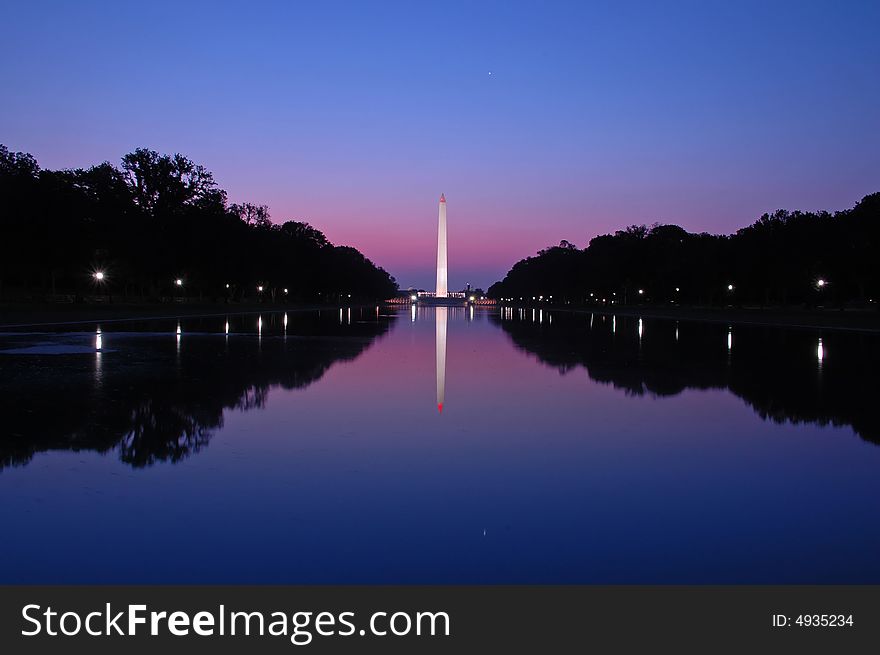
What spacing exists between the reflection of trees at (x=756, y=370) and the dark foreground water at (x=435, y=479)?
0.17 m

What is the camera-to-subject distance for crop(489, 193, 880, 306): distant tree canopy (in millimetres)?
66688

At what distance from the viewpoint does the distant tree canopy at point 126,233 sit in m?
58.3

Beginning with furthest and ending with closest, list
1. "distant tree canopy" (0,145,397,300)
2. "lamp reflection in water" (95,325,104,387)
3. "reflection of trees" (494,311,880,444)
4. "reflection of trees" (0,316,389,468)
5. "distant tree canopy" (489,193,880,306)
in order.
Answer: "distant tree canopy" (489,193,880,306), "distant tree canopy" (0,145,397,300), "lamp reflection in water" (95,325,104,387), "reflection of trees" (494,311,880,444), "reflection of trees" (0,316,389,468)

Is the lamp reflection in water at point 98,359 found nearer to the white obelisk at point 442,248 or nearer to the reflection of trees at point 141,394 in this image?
the reflection of trees at point 141,394

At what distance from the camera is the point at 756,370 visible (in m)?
20.8

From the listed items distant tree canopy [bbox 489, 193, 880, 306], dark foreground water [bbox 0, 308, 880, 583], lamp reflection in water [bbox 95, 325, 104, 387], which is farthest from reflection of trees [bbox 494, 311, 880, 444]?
distant tree canopy [bbox 489, 193, 880, 306]

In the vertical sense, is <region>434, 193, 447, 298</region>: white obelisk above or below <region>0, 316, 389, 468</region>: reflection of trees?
above

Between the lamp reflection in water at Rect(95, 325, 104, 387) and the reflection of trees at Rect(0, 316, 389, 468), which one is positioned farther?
the lamp reflection in water at Rect(95, 325, 104, 387)

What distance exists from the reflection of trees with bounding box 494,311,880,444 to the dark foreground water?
0.57ft

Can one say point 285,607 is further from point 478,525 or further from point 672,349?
point 672,349

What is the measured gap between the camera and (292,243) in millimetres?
122125

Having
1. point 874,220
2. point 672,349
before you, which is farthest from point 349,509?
point 874,220

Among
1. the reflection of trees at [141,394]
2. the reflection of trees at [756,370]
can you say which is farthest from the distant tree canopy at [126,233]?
the reflection of trees at [756,370]

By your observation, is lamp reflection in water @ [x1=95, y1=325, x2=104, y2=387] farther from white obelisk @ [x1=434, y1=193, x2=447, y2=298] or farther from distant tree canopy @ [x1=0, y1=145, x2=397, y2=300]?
white obelisk @ [x1=434, y1=193, x2=447, y2=298]
